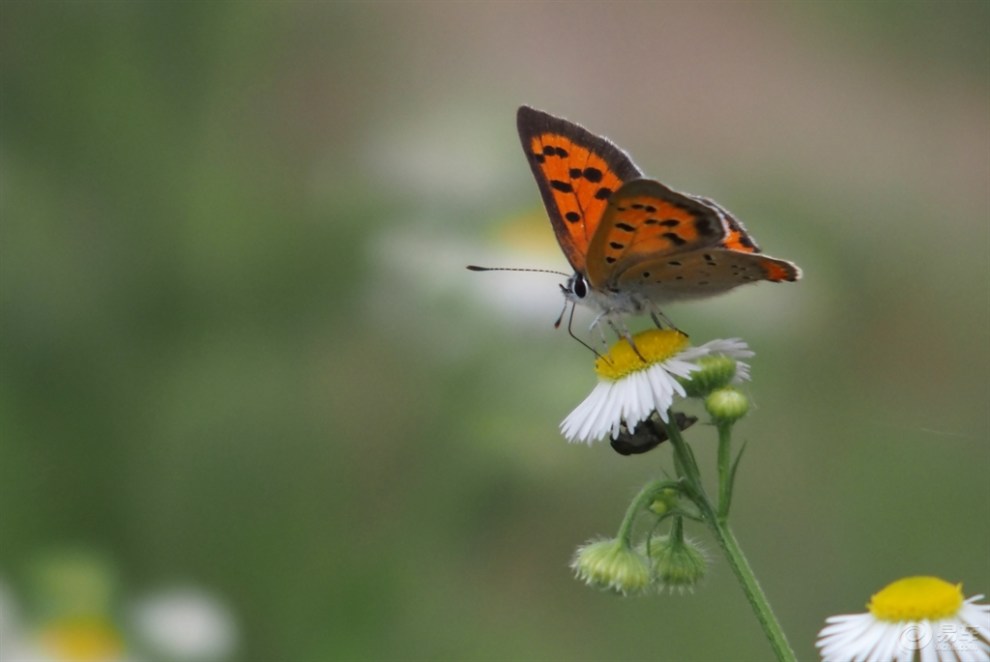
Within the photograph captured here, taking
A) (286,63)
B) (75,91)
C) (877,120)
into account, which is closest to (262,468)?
(75,91)

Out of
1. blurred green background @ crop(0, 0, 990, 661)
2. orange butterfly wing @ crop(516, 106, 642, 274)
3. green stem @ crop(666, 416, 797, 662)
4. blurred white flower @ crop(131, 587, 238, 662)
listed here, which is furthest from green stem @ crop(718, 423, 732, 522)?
blurred white flower @ crop(131, 587, 238, 662)

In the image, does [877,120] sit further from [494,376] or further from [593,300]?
[593,300]

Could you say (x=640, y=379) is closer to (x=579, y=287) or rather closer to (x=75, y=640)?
(x=579, y=287)

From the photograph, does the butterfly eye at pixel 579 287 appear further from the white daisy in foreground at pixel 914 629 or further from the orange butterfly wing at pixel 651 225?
the white daisy in foreground at pixel 914 629

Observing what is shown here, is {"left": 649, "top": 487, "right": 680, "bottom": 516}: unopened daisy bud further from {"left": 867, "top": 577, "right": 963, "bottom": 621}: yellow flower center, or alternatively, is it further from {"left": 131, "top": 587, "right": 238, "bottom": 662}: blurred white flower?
{"left": 131, "top": 587, "right": 238, "bottom": 662}: blurred white flower

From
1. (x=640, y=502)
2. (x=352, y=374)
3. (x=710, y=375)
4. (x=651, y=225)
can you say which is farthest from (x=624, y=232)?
(x=352, y=374)

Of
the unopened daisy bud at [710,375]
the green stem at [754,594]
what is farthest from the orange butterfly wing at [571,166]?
the green stem at [754,594]
